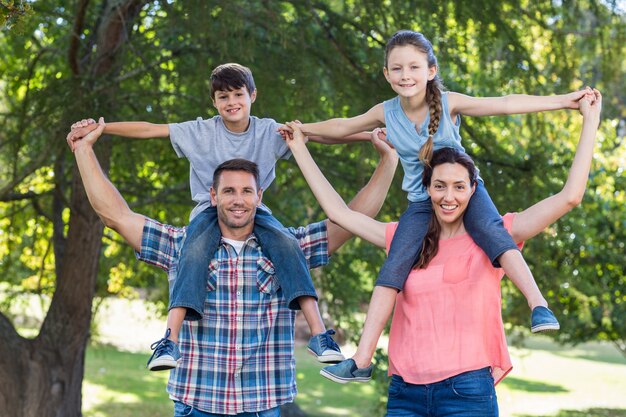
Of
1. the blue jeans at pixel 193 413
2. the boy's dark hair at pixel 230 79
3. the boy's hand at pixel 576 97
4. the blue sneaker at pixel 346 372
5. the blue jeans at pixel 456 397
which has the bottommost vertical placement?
the blue jeans at pixel 193 413

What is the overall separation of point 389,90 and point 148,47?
184 centimetres

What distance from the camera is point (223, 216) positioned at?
3291 mm

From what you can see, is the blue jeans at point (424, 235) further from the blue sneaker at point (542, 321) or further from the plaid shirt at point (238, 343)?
the plaid shirt at point (238, 343)

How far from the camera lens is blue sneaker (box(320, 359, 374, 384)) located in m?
3.09

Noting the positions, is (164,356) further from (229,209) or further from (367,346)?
(367,346)

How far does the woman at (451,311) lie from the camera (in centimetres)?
289

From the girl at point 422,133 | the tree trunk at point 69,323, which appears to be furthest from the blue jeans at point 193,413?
the tree trunk at point 69,323

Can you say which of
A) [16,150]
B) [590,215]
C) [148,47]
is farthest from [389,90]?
[590,215]

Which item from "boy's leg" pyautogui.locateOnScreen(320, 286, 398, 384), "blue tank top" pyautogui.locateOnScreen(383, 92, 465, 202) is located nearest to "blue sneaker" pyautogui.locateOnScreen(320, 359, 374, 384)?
"boy's leg" pyautogui.locateOnScreen(320, 286, 398, 384)

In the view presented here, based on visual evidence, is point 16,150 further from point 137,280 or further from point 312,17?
point 137,280

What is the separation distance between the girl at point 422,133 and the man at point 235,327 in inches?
11.9

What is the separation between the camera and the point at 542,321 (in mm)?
2939

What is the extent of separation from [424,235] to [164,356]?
2.90ft

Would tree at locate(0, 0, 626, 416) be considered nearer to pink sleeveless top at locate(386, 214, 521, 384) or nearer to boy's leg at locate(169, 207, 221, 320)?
boy's leg at locate(169, 207, 221, 320)
